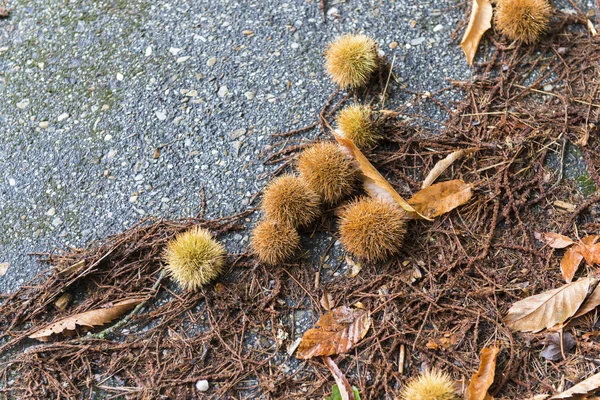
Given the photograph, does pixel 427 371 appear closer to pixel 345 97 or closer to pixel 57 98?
pixel 345 97

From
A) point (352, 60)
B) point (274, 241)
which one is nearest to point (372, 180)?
point (274, 241)

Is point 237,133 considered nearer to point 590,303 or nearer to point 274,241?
point 274,241

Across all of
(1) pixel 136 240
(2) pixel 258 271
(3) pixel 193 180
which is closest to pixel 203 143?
(3) pixel 193 180

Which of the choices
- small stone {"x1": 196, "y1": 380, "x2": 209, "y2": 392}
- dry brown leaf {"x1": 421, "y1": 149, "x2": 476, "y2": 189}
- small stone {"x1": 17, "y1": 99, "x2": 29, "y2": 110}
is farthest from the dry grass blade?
small stone {"x1": 17, "y1": 99, "x2": 29, "y2": 110}

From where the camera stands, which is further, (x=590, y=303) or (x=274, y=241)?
(x=274, y=241)

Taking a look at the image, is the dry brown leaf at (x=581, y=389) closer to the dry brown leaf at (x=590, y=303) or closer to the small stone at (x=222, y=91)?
the dry brown leaf at (x=590, y=303)

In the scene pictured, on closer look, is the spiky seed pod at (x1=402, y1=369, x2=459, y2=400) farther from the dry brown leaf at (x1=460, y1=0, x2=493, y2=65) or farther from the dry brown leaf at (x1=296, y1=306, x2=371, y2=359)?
the dry brown leaf at (x1=460, y1=0, x2=493, y2=65)
